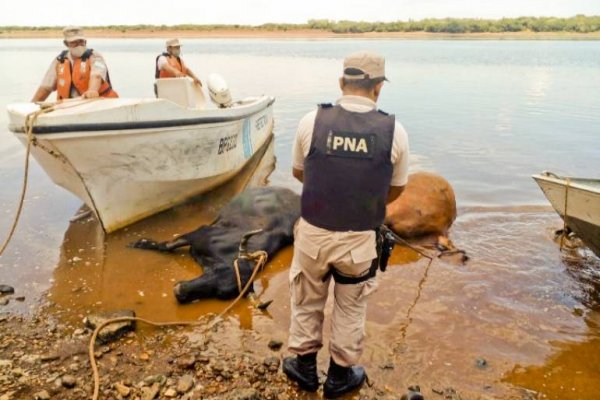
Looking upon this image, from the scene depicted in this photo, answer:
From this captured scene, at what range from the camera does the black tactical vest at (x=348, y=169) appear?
2717 mm

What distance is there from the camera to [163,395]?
3143mm

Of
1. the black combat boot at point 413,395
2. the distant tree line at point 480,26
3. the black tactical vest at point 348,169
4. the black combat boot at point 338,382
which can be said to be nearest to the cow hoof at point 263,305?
the black combat boot at point 338,382

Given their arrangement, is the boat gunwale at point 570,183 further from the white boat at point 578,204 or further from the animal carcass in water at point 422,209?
the animal carcass in water at point 422,209

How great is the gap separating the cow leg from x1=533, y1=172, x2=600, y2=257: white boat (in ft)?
11.8

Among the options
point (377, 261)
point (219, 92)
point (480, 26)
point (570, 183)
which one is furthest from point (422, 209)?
point (480, 26)

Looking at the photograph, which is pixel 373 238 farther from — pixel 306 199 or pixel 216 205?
pixel 216 205

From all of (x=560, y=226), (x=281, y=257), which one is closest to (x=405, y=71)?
(x=560, y=226)

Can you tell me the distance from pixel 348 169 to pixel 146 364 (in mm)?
1983

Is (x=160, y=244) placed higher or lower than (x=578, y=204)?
lower

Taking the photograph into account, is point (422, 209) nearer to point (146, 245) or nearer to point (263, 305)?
point (263, 305)

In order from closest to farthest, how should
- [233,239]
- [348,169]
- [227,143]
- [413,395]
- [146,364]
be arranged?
[348,169]
[413,395]
[146,364]
[233,239]
[227,143]

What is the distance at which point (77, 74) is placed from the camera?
20.0 ft

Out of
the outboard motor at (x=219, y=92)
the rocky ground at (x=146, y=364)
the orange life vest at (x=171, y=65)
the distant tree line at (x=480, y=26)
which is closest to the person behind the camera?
the rocky ground at (x=146, y=364)

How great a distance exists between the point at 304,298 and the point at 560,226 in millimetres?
4676
